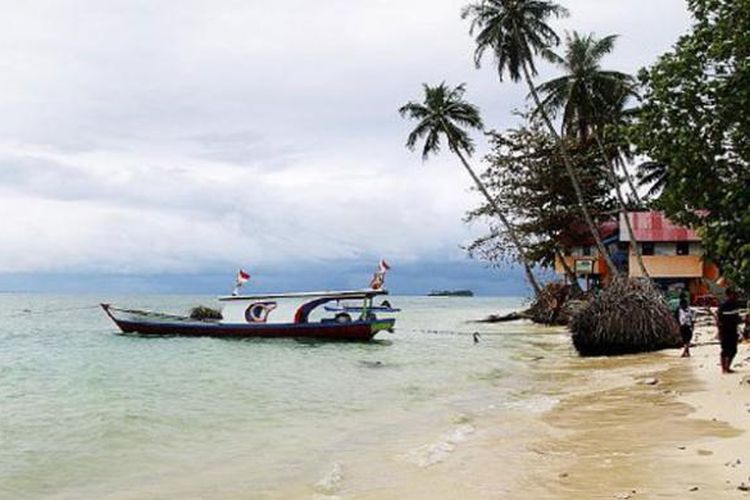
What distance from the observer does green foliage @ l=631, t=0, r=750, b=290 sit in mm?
11070

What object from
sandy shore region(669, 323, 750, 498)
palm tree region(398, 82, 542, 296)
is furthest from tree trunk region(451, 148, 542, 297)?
sandy shore region(669, 323, 750, 498)

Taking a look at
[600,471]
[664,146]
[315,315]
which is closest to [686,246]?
[315,315]

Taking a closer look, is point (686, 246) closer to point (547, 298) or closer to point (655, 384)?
point (547, 298)

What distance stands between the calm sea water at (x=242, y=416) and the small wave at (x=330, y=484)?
0.03 metres

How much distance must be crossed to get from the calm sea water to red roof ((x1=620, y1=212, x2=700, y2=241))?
16.6 metres

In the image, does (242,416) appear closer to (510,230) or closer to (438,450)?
(438,450)

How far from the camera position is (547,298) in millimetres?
48312

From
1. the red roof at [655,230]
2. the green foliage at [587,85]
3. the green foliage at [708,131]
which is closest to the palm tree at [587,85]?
the green foliage at [587,85]

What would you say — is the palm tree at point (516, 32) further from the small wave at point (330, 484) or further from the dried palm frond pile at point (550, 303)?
the small wave at point (330, 484)

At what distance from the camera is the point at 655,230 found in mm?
45469

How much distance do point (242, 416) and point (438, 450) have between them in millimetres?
5790

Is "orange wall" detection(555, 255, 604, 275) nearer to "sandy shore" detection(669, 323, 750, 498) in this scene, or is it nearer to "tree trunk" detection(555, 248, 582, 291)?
"tree trunk" detection(555, 248, 582, 291)

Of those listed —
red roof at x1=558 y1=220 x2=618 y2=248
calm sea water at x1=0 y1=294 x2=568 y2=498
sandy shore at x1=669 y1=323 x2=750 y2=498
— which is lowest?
calm sea water at x1=0 y1=294 x2=568 y2=498

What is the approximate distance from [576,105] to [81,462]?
30596 millimetres
